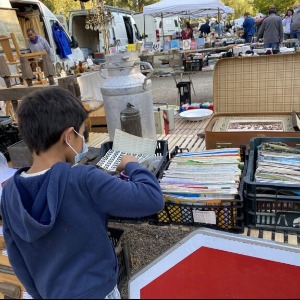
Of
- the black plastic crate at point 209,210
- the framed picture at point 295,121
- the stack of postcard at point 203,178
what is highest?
the stack of postcard at point 203,178

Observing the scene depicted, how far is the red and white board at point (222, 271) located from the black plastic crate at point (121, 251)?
0.94 metres

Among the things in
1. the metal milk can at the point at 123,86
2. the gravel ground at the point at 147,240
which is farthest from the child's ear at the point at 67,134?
the gravel ground at the point at 147,240

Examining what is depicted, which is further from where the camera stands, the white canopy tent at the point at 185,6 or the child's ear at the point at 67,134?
the white canopy tent at the point at 185,6

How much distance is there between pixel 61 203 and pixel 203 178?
70 cm

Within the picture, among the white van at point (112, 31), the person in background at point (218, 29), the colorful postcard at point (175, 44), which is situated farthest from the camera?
the person in background at point (218, 29)

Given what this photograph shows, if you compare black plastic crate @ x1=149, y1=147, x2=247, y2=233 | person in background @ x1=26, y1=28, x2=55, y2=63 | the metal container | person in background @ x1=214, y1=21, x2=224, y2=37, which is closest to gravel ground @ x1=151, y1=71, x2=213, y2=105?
person in background @ x1=26, y1=28, x2=55, y2=63

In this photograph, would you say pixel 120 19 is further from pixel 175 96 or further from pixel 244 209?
pixel 244 209

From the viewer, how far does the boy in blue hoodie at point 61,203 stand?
0.89 metres

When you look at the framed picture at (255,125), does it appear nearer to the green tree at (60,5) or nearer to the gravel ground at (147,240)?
the gravel ground at (147,240)

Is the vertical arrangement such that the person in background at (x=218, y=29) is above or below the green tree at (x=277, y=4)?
below

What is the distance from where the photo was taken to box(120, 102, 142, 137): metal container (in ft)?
5.97

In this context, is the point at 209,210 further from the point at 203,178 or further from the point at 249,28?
the point at 249,28

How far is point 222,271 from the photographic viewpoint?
0.48 meters

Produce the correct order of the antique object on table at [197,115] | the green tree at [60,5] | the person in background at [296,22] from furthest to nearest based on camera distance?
1. the green tree at [60,5]
2. the person in background at [296,22]
3. the antique object on table at [197,115]
